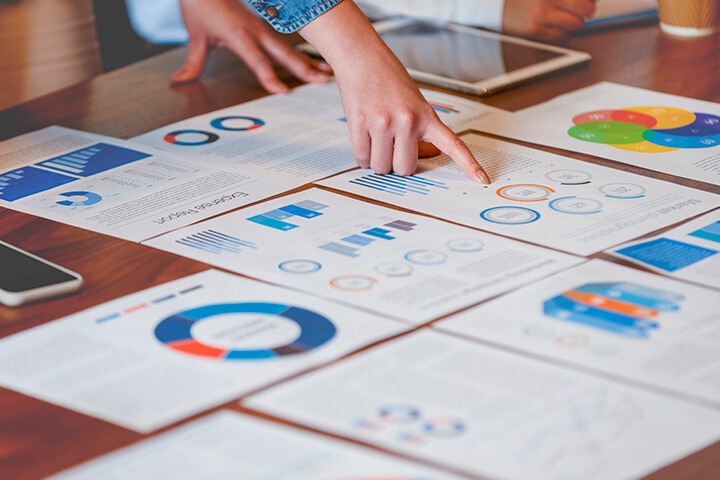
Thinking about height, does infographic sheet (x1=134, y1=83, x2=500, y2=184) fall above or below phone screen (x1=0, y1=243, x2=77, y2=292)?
above

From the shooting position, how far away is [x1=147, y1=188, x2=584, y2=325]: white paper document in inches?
33.8

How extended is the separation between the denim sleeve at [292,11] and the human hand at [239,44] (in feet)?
0.80

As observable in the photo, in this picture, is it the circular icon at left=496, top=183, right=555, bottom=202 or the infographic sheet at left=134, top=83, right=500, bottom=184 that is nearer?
the circular icon at left=496, top=183, right=555, bottom=202

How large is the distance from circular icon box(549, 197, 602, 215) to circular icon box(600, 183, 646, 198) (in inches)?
1.2

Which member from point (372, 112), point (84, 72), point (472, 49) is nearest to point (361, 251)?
point (372, 112)

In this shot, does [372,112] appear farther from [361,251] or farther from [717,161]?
[717,161]

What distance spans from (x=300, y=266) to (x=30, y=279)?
0.22 metres

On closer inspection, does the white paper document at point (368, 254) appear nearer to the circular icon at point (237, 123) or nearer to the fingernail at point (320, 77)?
the circular icon at point (237, 123)

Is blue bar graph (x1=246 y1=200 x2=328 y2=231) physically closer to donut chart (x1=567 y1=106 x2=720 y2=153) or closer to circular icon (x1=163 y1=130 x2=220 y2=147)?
circular icon (x1=163 y1=130 x2=220 y2=147)

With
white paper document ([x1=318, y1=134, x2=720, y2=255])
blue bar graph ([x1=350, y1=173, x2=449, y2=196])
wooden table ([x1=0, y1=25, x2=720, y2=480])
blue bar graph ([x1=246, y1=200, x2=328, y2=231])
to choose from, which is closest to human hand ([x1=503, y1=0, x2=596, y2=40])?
wooden table ([x1=0, y1=25, x2=720, y2=480])

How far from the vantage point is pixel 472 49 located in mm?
1558

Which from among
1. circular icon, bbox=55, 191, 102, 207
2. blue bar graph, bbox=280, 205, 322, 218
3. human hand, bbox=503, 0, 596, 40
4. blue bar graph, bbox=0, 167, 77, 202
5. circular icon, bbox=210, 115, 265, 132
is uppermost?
human hand, bbox=503, 0, 596, 40

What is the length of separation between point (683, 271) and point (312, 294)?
0.99ft

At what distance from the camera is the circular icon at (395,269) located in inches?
35.2
